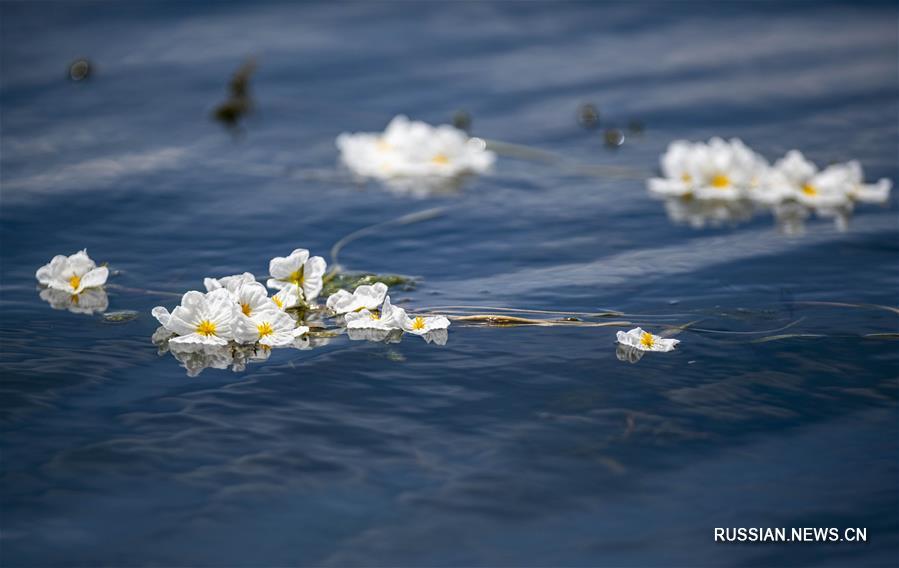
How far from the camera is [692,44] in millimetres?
9586

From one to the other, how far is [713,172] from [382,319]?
302 centimetres

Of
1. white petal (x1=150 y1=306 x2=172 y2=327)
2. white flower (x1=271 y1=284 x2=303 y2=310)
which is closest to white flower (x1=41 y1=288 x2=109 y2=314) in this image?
white petal (x1=150 y1=306 x2=172 y2=327)

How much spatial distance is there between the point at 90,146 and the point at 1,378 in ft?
11.9

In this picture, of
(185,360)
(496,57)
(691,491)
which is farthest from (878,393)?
(496,57)

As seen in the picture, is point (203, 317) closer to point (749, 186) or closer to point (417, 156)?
point (417, 156)

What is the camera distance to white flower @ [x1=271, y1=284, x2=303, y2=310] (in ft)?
14.4

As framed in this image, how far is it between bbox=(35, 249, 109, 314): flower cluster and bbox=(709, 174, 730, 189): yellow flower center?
3.59 m

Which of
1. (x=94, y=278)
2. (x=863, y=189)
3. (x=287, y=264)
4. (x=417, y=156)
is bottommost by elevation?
(x=287, y=264)

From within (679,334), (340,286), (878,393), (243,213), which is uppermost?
(243,213)

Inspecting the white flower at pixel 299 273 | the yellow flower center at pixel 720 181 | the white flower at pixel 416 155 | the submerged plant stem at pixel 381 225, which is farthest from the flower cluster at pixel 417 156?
the white flower at pixel 299 273

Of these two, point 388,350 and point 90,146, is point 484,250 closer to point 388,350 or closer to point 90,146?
point 388,350

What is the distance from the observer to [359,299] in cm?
443

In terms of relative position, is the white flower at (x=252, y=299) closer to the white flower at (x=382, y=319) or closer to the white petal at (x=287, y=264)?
the white petal at (x=287, y=264)

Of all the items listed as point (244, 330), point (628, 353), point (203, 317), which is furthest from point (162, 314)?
point (628, 353)
